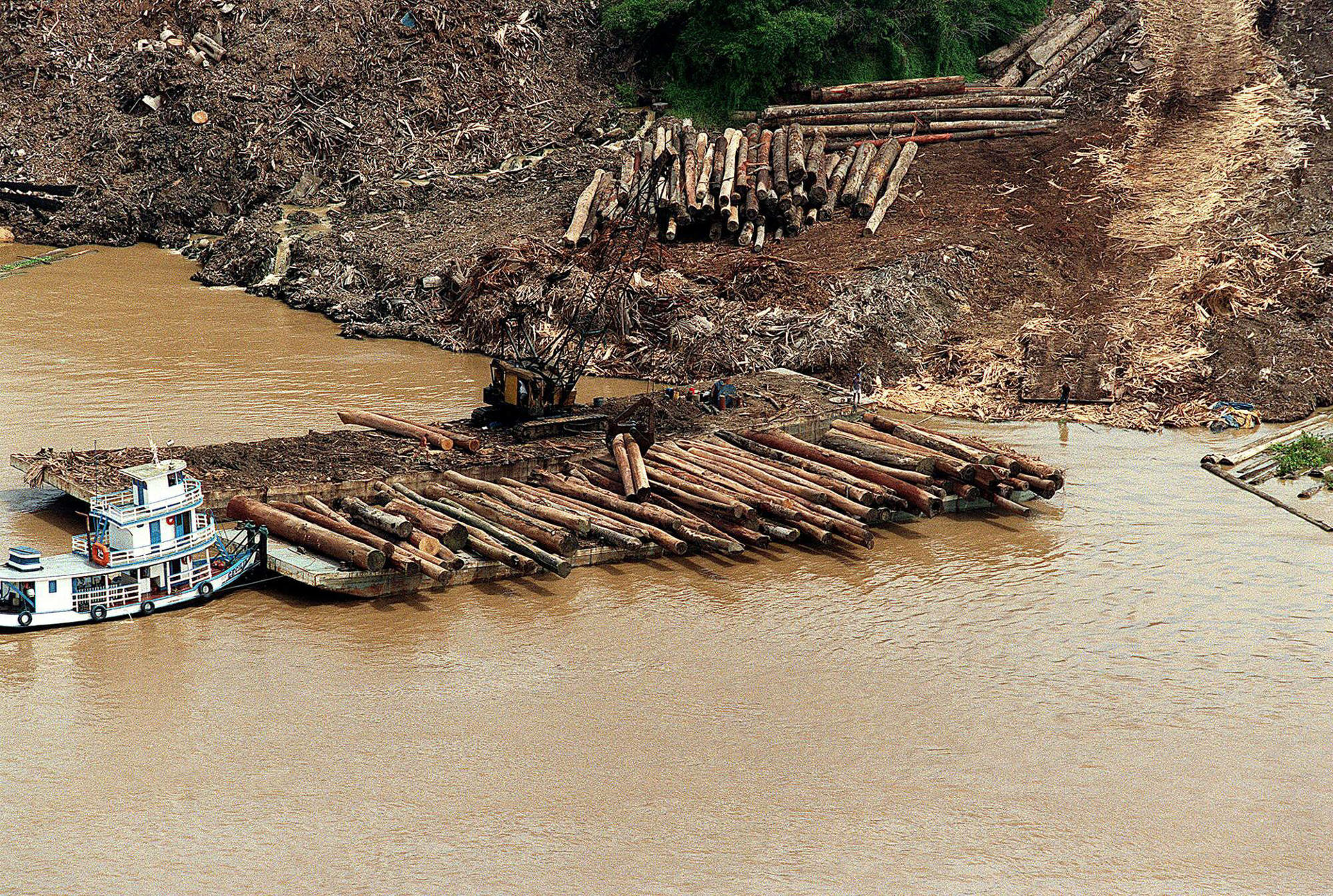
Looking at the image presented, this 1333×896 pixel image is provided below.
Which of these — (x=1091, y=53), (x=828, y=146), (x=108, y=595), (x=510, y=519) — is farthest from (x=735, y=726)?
(x=1091, y=53)

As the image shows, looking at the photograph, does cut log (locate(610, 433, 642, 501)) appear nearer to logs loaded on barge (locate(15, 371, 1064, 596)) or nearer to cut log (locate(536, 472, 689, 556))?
logs loaded on barge (locate(15, 371, 1064, 596))

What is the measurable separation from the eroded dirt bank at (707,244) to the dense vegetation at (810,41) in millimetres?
2394

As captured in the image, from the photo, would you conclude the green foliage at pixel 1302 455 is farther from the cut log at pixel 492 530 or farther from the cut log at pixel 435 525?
the cut log at pixel 435 525

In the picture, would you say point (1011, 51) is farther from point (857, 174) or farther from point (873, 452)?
point (873, 452)

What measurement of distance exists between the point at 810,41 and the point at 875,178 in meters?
7.02

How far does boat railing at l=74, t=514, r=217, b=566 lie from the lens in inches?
645

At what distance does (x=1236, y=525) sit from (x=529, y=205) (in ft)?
63.3

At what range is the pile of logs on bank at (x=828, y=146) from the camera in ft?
101

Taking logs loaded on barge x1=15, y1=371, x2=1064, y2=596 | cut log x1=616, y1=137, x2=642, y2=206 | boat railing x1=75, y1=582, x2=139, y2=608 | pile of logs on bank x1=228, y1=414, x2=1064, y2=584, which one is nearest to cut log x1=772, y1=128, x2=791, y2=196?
cut log x1=616, y1=137, x2=642, y2=206

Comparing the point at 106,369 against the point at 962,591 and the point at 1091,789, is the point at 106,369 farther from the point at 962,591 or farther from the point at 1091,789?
the point at 1091,789

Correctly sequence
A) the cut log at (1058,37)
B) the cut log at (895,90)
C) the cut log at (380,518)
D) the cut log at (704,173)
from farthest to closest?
the cut log at (1058,37) → the cut log at (895,90) → the cut log at (704,173) → the cut log at (380,518)

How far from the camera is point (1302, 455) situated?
22.7 m

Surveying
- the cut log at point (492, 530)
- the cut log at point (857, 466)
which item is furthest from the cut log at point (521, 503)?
the cut log at point (857, 466)

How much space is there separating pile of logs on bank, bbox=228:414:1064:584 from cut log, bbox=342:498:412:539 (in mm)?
21
